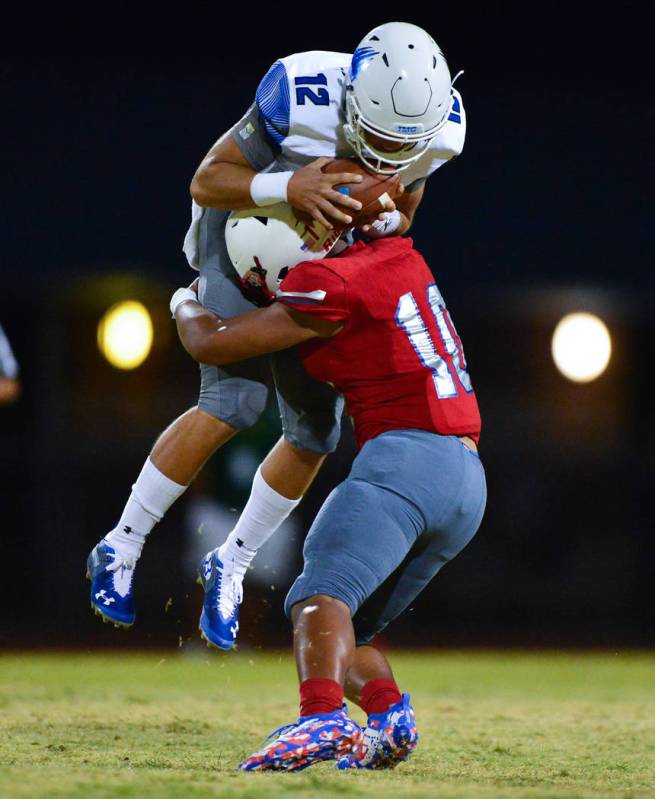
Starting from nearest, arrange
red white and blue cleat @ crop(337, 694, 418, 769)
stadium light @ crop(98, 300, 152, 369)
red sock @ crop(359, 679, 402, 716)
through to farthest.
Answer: red white and blue cleat @ crop(337, 694, 418, 769) → red sock @ crop(359, 679, 402, 716) → stadium light @ crop(98, 300, 152, 369)

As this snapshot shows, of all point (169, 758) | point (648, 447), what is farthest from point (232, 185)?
point (648, 447)

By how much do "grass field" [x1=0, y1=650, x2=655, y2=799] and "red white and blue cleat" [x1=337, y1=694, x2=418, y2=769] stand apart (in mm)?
67

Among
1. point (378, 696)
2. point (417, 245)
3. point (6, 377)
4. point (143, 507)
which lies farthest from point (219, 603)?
point (417, 245)

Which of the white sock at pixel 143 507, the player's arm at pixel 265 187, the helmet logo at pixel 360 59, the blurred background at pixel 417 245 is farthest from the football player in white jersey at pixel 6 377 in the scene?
the helmet logo at pixel 360 59

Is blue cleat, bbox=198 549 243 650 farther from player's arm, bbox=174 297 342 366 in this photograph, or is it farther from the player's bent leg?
player's arm, bbox=174 297 342 366

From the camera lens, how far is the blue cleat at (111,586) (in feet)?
13.1

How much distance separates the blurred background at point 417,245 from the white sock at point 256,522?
4.63m

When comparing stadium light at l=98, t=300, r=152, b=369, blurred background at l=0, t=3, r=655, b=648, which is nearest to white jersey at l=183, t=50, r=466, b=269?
blurred background at l=0, t=3, r=655, b=648

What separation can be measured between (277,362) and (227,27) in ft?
16.9

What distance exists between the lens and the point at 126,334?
9.77 m

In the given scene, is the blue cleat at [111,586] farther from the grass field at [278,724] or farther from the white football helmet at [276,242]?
the white football helmet at [276,242]

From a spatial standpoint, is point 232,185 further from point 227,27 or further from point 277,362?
point 227,27

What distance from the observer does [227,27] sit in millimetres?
8453

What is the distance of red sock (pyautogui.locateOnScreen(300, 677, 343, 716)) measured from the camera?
3027mm
